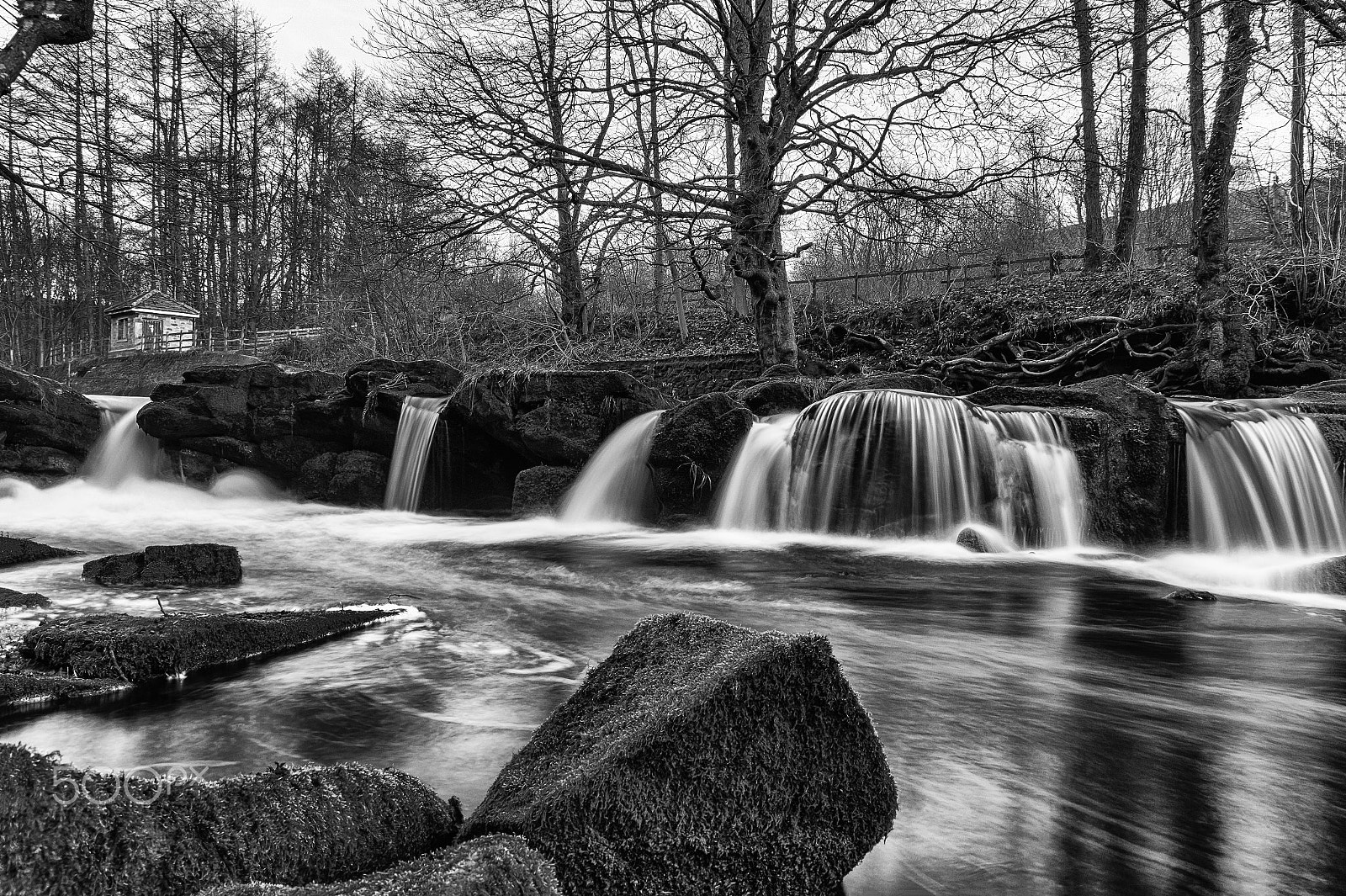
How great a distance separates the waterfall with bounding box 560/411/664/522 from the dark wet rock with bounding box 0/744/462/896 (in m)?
9.68

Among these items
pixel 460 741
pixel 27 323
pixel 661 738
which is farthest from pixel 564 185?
pixel 27 323

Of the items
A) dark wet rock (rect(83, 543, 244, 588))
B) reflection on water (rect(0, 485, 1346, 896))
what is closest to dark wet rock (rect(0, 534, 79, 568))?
reflection on water (rect(0, 485, 1346, 896))

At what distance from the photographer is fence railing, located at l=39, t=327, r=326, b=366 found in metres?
32.4

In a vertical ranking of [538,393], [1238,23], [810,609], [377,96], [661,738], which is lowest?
[810,609]

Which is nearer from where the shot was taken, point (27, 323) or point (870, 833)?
point (870, 833)

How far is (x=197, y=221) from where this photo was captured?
1273 centimetres

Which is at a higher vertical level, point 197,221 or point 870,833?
point 197,221

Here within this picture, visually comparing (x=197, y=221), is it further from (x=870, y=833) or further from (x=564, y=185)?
(x=870, y=833)

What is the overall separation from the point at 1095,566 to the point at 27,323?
4003 cm

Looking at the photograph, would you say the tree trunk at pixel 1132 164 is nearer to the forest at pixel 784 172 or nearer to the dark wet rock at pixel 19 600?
the forest at pixel 784 172

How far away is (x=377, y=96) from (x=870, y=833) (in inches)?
690

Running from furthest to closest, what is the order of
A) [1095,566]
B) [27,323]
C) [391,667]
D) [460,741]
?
[27,323], [1095,566], [391,667], [460,741]

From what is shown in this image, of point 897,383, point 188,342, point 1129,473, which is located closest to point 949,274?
point 897,383

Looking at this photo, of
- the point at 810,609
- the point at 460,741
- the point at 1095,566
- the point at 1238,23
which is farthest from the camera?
the point at 1238,23
